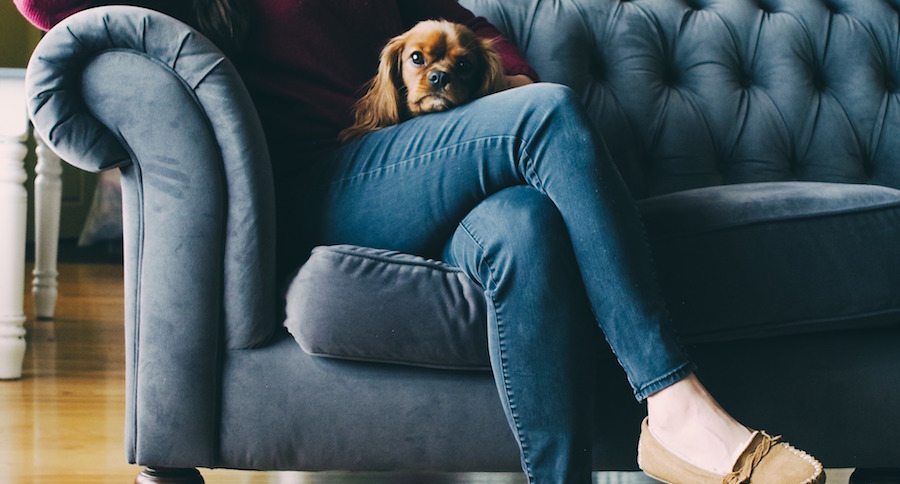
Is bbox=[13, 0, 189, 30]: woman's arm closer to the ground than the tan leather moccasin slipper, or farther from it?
farther from it

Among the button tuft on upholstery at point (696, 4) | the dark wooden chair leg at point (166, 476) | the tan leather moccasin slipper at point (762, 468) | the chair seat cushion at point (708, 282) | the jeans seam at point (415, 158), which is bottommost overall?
the dark wooden chair leg at point (166, 476)

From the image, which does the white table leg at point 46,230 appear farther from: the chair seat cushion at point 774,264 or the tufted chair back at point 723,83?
the chair seat cushion at point 774,264

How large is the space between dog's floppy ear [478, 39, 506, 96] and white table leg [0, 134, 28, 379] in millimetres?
1114

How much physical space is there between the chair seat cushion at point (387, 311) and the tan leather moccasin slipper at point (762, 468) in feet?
0.88

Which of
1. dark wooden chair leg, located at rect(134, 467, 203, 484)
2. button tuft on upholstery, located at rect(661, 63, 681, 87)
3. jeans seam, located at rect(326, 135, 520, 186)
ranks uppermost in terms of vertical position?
button tuft on upholstery, located at rect(661, 63, 681, 87)

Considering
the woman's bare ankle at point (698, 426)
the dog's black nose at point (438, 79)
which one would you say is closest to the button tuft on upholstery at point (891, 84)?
the dog's black nose at point (438, 79)

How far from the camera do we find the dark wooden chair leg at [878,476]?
1.38 meters

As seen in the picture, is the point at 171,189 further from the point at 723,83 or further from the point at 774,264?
the point at 723,83

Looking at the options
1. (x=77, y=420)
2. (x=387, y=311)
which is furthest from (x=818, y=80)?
→ (x=77, y=420)

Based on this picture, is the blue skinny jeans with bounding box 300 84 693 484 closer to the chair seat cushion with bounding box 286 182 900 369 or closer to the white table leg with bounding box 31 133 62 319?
the chair seat cushion with bounding box 286 182 900 369

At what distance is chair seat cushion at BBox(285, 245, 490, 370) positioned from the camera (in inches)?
47.5

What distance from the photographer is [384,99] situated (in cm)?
146

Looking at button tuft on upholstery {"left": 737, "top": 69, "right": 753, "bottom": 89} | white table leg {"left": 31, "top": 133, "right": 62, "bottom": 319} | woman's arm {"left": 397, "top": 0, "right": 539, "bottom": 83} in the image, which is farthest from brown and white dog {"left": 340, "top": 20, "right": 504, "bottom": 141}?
white table leg {"left": 31, "top": 133, "right": 62, "bottom": 319}

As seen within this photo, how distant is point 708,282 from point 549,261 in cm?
26
